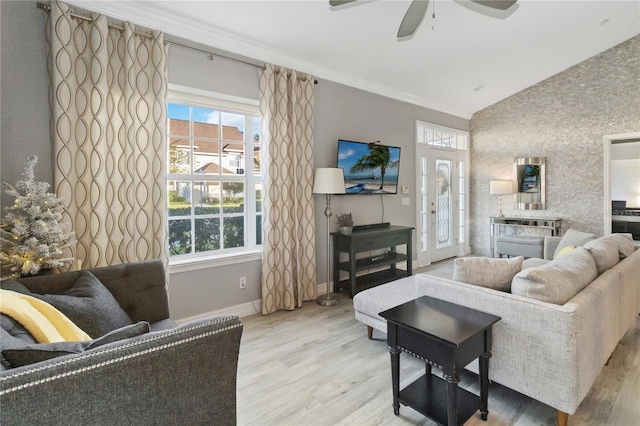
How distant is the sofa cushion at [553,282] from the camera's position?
1723 mm

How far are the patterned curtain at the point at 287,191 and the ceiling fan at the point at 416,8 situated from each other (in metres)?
1.31

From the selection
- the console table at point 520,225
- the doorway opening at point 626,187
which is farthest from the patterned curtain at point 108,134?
the doorway opening at point 626,187

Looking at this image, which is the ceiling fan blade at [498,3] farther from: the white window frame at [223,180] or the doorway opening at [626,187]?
the doorway opening at [626,187]

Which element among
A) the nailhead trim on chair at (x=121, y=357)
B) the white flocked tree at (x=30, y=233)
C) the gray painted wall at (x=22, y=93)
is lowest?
the nailhead trim on chair at (x=121, y=357)

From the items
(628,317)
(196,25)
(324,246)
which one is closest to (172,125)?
(196,25)

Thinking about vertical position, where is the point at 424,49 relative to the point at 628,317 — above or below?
above

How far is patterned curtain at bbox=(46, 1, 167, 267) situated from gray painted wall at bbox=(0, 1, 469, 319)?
127 millimetres

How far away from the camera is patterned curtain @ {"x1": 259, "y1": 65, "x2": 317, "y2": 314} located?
3396mm

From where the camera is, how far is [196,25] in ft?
9.41

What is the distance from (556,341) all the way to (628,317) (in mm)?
1393

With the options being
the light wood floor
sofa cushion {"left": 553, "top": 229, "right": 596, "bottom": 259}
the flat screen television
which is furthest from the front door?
the light wood floor

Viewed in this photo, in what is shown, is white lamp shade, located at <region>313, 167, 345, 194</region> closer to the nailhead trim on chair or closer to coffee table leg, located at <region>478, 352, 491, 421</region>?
coffee table leg, located at <region>478, 352, 491, 421</region>

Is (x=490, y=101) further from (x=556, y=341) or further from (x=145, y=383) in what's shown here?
(x=145, y=383)

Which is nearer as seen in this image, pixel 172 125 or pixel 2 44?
pixel 2 44
